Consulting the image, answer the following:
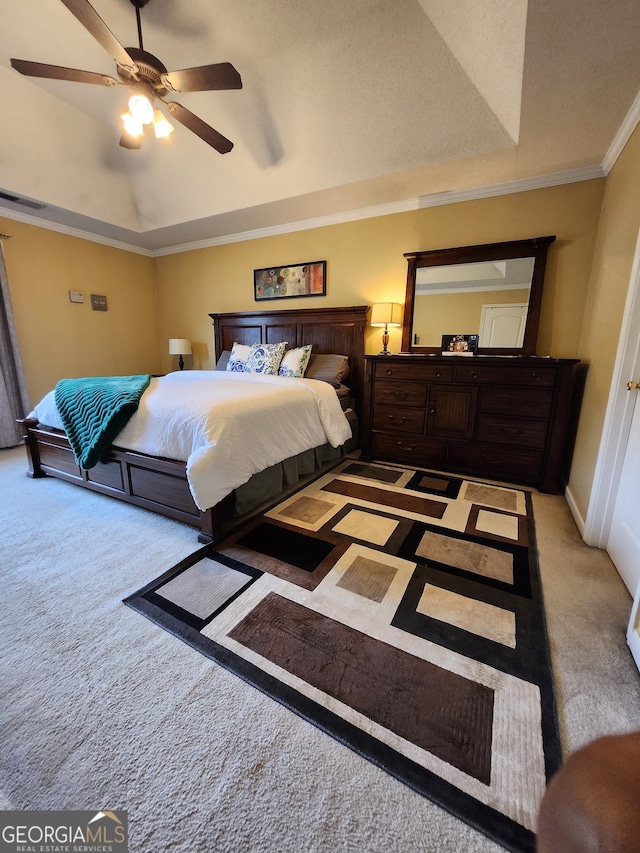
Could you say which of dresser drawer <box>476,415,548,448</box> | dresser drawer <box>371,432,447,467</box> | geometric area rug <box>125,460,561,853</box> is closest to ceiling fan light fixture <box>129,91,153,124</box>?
geometric area rug <box>125,460,561,853</box>

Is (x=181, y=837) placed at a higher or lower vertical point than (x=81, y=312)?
lower

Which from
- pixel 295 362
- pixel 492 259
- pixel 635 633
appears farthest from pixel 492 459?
pixel 295 362

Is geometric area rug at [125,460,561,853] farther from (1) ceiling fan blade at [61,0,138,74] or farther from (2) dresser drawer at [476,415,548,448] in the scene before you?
(1) ceiling fan blade at [61,0,138,74]

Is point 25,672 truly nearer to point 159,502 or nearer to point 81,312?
point 159,502

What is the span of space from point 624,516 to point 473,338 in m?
1.80

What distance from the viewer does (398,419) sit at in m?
3.06

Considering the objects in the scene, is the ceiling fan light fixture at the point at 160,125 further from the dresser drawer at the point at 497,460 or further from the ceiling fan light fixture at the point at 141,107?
the dresser drawer at the point at 497,460

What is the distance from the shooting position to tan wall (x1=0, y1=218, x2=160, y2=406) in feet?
12.0

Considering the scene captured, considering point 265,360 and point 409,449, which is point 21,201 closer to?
point 265,360

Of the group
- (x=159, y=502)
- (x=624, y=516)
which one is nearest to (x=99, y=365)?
(x=159, y=502)

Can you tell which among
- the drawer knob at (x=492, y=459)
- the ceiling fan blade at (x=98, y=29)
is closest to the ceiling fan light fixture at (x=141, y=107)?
the ceiling fan blade at (x=98, y=29)

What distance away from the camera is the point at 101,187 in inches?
140

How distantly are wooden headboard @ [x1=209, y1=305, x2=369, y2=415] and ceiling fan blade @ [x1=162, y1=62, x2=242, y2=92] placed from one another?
79.0 inches

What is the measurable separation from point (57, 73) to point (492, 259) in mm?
3225
